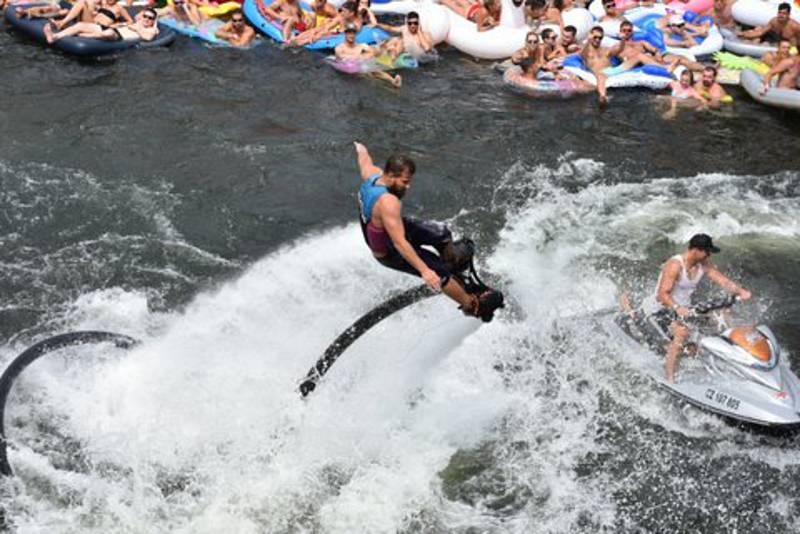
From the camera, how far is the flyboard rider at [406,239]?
6266mm

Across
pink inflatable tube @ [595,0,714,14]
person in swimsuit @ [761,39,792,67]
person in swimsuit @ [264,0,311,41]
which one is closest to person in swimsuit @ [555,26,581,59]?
pink inflatable tube @ [595,0,714,14]

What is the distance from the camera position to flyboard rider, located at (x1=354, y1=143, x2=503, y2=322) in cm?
627

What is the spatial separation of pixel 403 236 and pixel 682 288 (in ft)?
10.2

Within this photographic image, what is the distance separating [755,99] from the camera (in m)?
15.4

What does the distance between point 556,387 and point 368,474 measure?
6.95 feet

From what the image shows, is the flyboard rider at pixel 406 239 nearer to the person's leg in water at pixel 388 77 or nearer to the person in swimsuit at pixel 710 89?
the person's leg in water at pixel 388 77

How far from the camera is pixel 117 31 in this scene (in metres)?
15.9

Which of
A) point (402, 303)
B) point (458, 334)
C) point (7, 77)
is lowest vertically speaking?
point (7, 77)

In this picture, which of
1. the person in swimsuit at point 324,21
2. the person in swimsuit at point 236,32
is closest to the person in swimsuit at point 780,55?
the person in swimsuit at point 324,21

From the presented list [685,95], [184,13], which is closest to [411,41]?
[184,13]

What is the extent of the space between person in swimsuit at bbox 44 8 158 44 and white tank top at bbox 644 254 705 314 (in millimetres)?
11342

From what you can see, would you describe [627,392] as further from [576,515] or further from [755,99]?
[755,99]

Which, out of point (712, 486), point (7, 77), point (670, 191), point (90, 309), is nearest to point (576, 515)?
point (712, 486)

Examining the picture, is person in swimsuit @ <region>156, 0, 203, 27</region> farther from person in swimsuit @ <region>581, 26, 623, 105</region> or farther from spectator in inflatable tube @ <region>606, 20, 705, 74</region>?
spectator in inflatable tube @ <region>606, 20, 705, 74</region>
